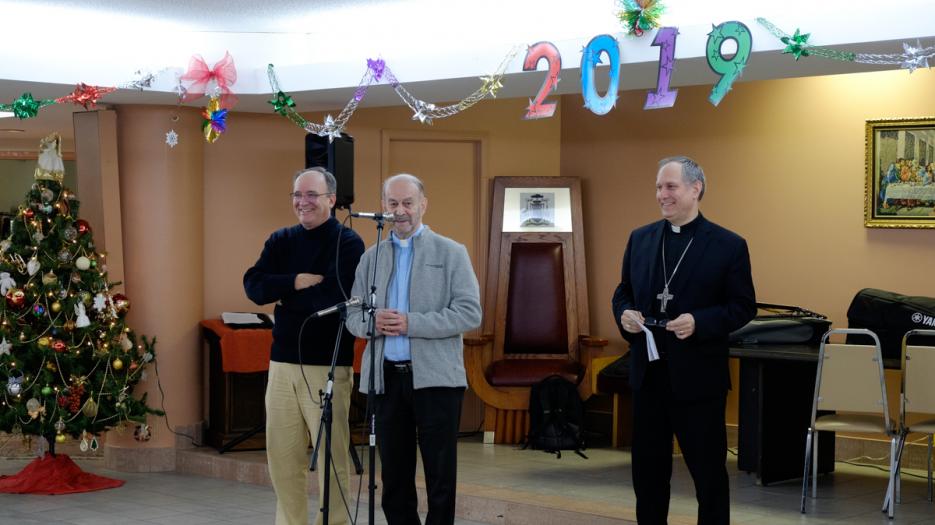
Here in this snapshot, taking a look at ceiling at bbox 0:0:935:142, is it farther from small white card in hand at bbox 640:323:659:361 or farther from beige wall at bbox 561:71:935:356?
small white card in hand at bbox 640:323:659:361

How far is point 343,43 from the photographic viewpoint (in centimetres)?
671

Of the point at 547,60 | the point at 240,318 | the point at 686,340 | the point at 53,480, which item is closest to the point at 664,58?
the point at 547,60

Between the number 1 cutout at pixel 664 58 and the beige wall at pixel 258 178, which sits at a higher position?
the number 1 cutout at pixel 664 58

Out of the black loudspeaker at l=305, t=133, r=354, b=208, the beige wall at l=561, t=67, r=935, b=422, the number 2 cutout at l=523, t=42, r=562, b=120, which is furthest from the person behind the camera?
the beige wall at l=561, t=67, r=935, b=422

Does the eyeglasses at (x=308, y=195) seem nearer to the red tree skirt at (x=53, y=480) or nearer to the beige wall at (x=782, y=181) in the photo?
the red tree skirt at (x=53, y=480)

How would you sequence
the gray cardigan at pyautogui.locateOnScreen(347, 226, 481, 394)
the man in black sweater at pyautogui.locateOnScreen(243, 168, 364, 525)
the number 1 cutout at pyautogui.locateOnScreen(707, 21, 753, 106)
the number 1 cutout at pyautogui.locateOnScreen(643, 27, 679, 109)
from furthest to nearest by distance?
the number 1 cutout at pyautogui.locateOnScreen(643, 27, 679, 109)
the number 1 cutout at pyautogui.locateOnScreen(707, 21, 753, 106)
the man in black sweater at pyautogui.locateOnScreen(243, 168, 364, 525)
the gray cardigan at pyautogui.locateOnScreen(347, 226, 481, 394)

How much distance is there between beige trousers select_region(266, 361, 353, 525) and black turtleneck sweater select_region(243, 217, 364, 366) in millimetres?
73

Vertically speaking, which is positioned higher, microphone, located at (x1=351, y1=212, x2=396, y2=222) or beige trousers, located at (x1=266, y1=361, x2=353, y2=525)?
microphone, located at (x1=351, y1=212, x2=396, y2=222)

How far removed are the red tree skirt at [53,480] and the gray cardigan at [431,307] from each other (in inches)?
123

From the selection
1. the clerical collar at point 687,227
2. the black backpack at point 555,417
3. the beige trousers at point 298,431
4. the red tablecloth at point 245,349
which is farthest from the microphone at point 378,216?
the black backpack at point 555,417

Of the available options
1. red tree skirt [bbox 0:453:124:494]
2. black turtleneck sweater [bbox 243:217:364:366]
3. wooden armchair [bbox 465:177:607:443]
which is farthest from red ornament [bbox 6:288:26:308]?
wooden armchair [bbox 465:177:607:443]

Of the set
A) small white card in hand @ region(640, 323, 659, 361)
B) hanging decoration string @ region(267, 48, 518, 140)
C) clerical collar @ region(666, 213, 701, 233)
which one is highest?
hanging decoration string @ region(267, 48, 518, 140)

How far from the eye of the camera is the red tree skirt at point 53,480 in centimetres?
656

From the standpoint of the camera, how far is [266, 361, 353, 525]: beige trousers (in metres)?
4.61
